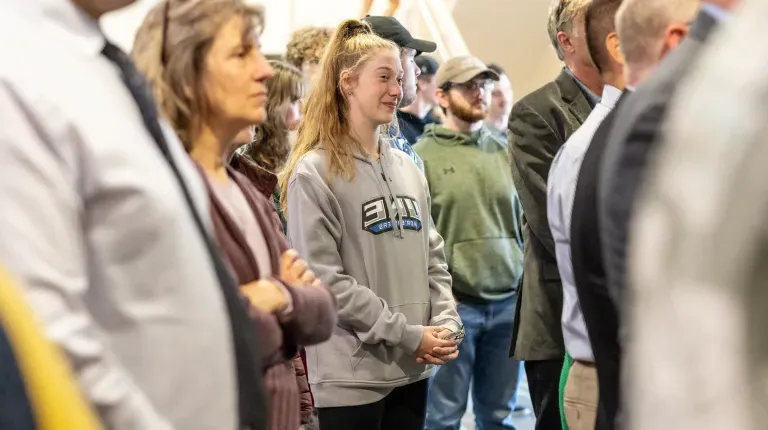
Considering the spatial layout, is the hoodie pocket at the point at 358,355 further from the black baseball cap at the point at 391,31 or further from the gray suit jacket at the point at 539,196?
the black baseball cap at the point at 391,31

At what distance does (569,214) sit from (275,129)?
113 cm

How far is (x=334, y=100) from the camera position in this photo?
100 inches

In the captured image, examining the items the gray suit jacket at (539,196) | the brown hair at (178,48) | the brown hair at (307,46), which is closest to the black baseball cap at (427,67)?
the brown hair at (307,46)

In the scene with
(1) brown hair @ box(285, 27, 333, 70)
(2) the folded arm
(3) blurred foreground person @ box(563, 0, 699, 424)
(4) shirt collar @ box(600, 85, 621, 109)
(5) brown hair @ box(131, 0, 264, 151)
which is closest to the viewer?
(5) brown hair @ box(131, 0, 264, 151)

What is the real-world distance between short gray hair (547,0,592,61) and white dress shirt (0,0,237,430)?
167 centimetres

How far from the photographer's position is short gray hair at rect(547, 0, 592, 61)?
102 inches

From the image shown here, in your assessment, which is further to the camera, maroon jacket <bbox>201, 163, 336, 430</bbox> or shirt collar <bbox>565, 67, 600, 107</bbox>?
shirt collar <bbox>565, 67, 600, 107</bbox>

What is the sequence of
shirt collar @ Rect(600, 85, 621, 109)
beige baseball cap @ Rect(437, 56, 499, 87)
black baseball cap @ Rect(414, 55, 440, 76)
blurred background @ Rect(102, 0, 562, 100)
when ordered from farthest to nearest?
blurred background @ Rect(102, 0, 562, 100) → black baseball cap @ Rect(414, 55, 440, 76) → beige baseball cap @ Rect(437, 56, 499, 87) → shirt collar @ Rect(600, 85, 621, 109)

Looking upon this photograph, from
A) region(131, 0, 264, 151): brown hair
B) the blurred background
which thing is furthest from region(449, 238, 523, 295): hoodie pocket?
the blurred background

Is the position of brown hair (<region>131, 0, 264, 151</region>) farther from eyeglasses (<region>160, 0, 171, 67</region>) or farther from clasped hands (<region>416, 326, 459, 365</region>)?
clasped hands (<region>416, 326, 459, 365</region>)

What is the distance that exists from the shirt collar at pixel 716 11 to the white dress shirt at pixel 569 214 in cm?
71

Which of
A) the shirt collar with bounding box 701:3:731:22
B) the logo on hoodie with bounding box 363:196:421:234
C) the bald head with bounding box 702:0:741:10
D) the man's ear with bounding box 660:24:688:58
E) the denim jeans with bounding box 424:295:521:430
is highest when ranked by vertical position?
the bald head with bounding box 702:0:741:10

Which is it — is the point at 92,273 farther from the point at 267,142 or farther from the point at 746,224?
Result: the point at 267,142

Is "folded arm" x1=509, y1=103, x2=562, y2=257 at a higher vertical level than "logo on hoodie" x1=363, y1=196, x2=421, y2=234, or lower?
higher
